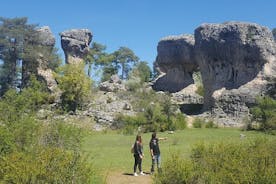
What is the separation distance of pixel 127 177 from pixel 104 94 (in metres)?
35.1

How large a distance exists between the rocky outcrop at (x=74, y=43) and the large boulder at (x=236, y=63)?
17827 millimetres

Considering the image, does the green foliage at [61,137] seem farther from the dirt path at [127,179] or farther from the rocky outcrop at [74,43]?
the rocky outcrop at [74,43]

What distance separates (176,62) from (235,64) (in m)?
9.61

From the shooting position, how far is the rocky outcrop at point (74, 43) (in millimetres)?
55250

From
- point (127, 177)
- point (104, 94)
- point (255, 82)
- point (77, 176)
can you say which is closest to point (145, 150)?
point (127, 177)

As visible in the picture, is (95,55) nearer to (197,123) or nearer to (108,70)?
(108,70)

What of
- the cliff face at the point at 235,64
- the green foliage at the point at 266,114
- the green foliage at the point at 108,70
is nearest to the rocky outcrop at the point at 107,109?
the cliff face at the point at 235,64

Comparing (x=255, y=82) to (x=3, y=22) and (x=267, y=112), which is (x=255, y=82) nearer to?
(x=267, y=112)

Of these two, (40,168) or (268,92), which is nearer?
(40,168)

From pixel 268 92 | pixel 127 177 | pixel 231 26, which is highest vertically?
pixel 231 26

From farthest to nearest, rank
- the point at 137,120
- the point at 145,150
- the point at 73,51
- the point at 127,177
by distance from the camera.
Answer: the point at 73,51 → the point at 137,120 → the point at 145,150 → the point at 127,177

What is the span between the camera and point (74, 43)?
2191 inches

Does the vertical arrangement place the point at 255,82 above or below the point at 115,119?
above

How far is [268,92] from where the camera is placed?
40.2 meters
